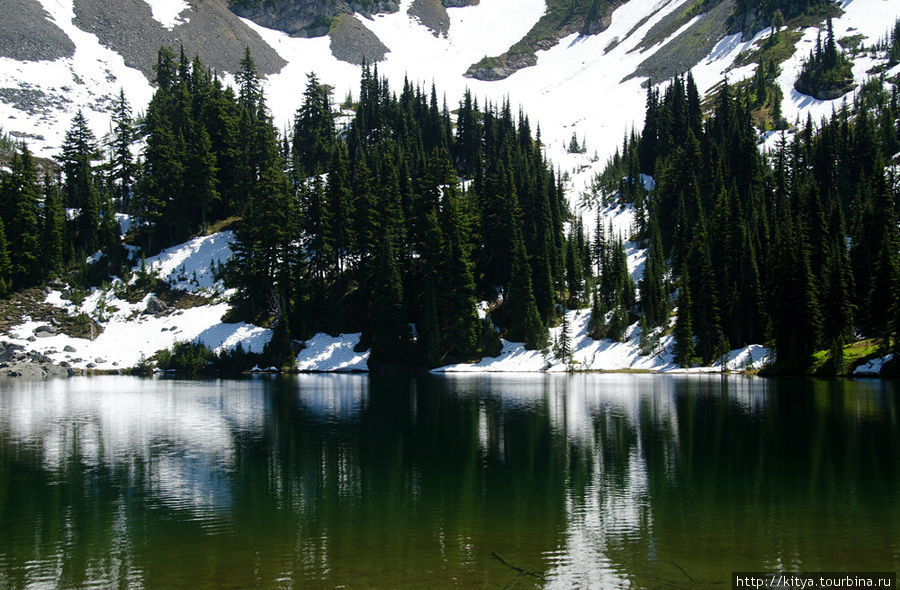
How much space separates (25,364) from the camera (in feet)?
255

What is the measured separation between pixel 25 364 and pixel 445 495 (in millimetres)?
75387

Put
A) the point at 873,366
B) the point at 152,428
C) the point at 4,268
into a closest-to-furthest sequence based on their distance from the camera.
→ the point at 152,428 < the point at 873,366 < the point at 4,268

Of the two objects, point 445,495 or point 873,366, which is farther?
point 873,366

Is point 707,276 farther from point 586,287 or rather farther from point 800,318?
point 586,287

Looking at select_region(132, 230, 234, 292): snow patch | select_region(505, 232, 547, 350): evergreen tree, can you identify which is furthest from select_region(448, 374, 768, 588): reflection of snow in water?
select_region(132, 230, 234, 292): snow patch

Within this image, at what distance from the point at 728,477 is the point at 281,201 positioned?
7608 cm

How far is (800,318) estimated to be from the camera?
71625 mm

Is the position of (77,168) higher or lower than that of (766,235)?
higher

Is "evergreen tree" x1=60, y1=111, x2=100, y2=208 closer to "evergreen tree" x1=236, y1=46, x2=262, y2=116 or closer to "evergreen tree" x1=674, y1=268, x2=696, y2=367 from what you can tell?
"evergreen tree" x1=236, y1=46, x2=262, y2=116

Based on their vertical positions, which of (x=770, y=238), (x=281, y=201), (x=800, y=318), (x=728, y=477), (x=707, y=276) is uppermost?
(x=281, y=201)

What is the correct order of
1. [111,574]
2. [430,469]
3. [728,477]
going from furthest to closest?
[430,469] < [728,477] < [111,574]

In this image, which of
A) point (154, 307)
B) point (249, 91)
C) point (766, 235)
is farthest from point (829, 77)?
point (154, 307)

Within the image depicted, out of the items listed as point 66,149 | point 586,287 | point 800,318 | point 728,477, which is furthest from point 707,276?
point 66,149

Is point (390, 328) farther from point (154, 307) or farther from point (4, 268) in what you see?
point (4, 268)
